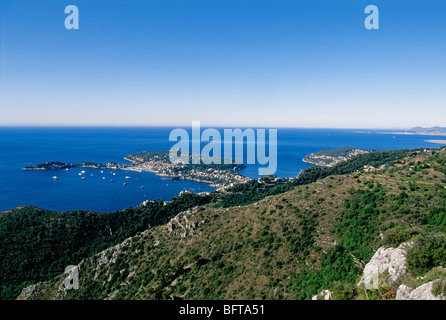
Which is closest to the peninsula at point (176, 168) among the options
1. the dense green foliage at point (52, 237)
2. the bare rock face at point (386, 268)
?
the dense green foliage at point (52, 237)

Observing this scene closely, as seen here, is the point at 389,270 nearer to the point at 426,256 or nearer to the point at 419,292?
the point at 426,256

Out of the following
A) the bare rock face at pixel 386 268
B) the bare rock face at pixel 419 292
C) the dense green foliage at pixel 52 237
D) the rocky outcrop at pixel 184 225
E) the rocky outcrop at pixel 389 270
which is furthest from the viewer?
the dense green foliage at pixel 52 237

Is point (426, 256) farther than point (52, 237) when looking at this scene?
No

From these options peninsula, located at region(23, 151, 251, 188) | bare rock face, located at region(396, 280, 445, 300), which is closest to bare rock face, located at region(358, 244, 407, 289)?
bare rock face, located at region(396, 280, 445, 300)

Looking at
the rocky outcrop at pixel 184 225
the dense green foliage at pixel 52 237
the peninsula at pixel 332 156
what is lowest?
the dense green foliage at pixel 52 237

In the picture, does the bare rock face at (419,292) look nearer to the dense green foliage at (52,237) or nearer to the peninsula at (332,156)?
the dense green foliage at (52,237)

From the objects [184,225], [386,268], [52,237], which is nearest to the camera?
[386,268]

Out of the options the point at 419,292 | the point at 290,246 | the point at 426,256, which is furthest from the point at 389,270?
the point at 290,246
